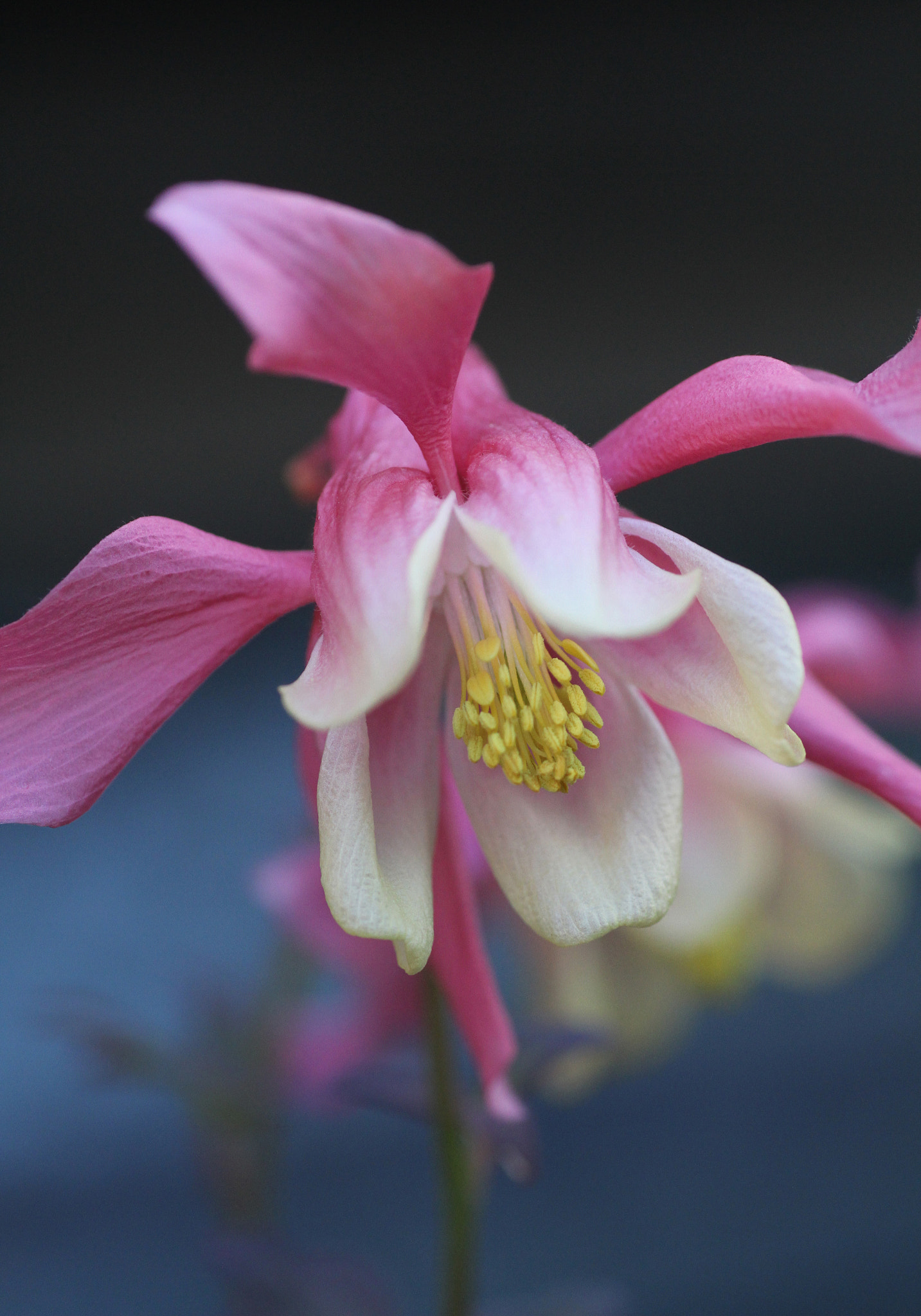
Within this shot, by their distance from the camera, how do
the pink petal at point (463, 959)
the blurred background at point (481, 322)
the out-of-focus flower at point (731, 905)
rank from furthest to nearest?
the blurred background at point (481, 322)
the out-of-focus flower at point (731, 905)
the pink petal at point (463, 959)

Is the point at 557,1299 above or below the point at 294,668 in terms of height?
above

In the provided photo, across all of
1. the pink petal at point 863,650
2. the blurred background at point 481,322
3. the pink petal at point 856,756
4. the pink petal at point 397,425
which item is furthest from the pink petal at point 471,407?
the blurred background at point 481,322

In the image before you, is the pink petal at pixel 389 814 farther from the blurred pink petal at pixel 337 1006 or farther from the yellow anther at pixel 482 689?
the blurred pink petal at pixel 337 1006

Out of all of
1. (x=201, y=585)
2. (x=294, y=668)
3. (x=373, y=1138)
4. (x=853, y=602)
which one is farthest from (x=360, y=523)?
(x=294, y=668)

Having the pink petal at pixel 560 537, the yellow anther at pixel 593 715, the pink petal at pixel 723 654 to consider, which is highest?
the pink petal at pixel 560 537

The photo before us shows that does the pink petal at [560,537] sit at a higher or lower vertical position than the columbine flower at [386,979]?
higher

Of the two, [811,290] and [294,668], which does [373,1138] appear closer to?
[294,668]
